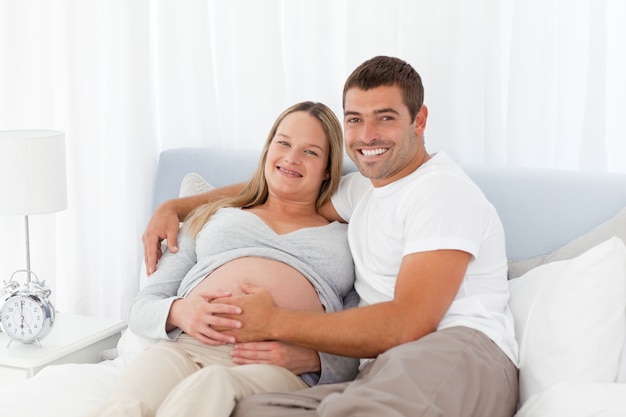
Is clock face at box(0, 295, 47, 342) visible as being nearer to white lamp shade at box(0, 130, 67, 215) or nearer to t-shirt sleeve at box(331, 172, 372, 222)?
white lamp shade at box(0, 130, 67, 215)

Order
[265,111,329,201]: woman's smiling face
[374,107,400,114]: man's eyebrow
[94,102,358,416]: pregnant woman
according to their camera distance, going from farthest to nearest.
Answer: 1. [265,111,329,201]: woman's smiling face
2. [374,107,400,114]: man's eyebrow
3. [94,102,358,416]: pregnant woman

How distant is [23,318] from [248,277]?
74 centimetres

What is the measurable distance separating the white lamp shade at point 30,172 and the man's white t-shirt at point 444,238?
97cm

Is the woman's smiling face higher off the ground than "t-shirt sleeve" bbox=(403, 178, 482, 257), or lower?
higher

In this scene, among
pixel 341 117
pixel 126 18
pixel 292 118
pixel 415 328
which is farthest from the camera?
pixel 126 18

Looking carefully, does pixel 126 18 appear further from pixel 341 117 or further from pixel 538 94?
pixel 538 94

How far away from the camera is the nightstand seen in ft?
7.82

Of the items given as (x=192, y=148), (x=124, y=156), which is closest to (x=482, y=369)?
(x=192, y=148)

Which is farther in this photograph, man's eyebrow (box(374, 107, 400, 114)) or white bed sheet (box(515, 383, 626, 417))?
man's eyebrow (box(374, 107, 400, 114))

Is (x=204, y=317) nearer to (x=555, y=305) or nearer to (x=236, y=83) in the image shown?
(x=555, y=305)

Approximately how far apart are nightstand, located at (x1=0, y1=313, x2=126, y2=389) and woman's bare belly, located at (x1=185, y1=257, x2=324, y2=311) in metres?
0.55

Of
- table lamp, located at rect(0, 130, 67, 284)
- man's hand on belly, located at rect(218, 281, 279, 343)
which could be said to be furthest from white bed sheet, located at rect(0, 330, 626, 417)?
table lamp, located at rect(0, 130, 67, 284)

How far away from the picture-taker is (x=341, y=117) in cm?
272

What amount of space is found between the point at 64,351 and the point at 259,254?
71 cm
